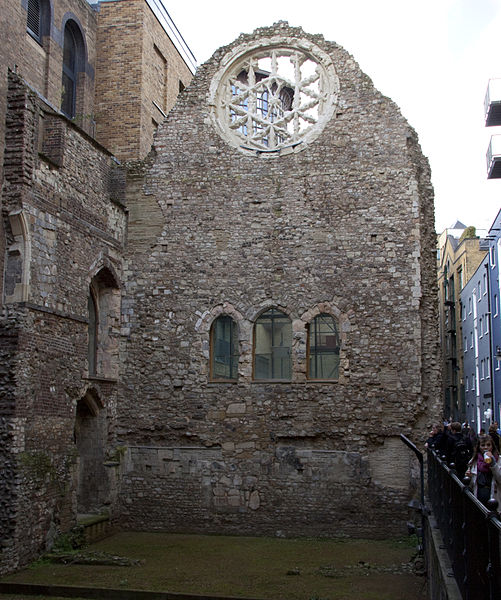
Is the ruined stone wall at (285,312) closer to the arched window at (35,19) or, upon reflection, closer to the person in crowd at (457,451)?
the person in crowd at (457,451)

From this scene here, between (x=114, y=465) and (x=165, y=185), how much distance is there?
20.9ft

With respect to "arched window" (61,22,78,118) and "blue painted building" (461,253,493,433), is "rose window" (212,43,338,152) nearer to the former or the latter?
"arched window" (61,22,78,118)

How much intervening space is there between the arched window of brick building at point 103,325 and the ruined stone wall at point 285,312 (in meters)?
0.31

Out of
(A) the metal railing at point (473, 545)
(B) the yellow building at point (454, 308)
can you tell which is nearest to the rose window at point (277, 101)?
(A) the metal railing at point (473, 545)

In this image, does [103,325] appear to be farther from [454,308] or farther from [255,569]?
[454,308]

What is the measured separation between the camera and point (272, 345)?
1548cm

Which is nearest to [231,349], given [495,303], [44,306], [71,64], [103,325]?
[103,325]

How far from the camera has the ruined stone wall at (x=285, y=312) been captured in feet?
47.9

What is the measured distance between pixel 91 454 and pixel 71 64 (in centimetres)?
1060

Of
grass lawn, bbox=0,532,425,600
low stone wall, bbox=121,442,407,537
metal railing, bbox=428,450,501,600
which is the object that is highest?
metal railing, bbox=428,450,501,600

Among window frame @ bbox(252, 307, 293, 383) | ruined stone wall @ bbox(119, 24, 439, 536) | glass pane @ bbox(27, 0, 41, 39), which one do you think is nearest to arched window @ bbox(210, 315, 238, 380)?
ruined stone wall @ bbox(119, 24, 439, 536)

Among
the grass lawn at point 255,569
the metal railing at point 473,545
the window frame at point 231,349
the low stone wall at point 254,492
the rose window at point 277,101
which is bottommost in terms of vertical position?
the grass lawn at point 255,569

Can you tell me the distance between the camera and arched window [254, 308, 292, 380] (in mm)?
15391

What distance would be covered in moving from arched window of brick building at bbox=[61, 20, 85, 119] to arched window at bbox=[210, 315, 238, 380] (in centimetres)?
761
